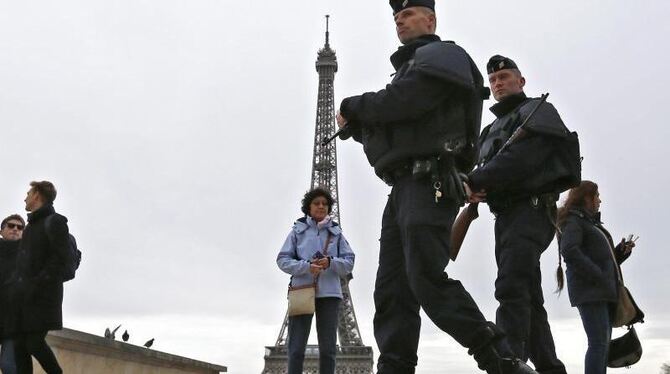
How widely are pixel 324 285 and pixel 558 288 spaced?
1.87 m

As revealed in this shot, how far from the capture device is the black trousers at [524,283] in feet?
15.4

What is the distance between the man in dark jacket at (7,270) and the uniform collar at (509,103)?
12.8ft

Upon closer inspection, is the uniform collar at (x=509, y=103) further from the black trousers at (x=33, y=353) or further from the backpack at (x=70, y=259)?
the black trousers at (x=33, y=353)

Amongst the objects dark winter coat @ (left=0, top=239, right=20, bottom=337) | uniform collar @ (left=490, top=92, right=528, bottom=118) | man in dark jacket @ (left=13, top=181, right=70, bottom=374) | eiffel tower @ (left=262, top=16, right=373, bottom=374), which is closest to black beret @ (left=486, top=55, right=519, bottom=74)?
uniform collar @ (left=490, top=92, right=528, bottom=118)

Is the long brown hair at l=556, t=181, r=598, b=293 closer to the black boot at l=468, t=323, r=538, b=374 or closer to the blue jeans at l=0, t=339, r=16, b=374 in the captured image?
the black boot at l=468, t=323, r=538, b=374

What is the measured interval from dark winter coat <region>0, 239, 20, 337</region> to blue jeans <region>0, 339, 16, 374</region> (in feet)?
0.32

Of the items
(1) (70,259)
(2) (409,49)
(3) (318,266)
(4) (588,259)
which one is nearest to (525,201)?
(2) (409,49)

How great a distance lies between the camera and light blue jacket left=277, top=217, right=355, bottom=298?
6.81 metres

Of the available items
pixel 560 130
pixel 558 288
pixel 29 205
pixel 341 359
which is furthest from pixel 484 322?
pixel 341 359

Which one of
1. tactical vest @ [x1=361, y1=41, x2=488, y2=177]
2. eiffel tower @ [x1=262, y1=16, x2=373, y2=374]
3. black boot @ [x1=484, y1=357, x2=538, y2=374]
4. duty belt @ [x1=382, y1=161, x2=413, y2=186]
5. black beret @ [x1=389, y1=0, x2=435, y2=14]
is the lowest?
black boot @ [x1=484, y1=357, x2=538, y2=374]

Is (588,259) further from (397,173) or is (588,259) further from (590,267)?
(397,173)

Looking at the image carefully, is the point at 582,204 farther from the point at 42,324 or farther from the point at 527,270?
the point at 42,324

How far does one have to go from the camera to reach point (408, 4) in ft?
14.6

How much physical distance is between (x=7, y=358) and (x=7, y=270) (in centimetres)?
75
